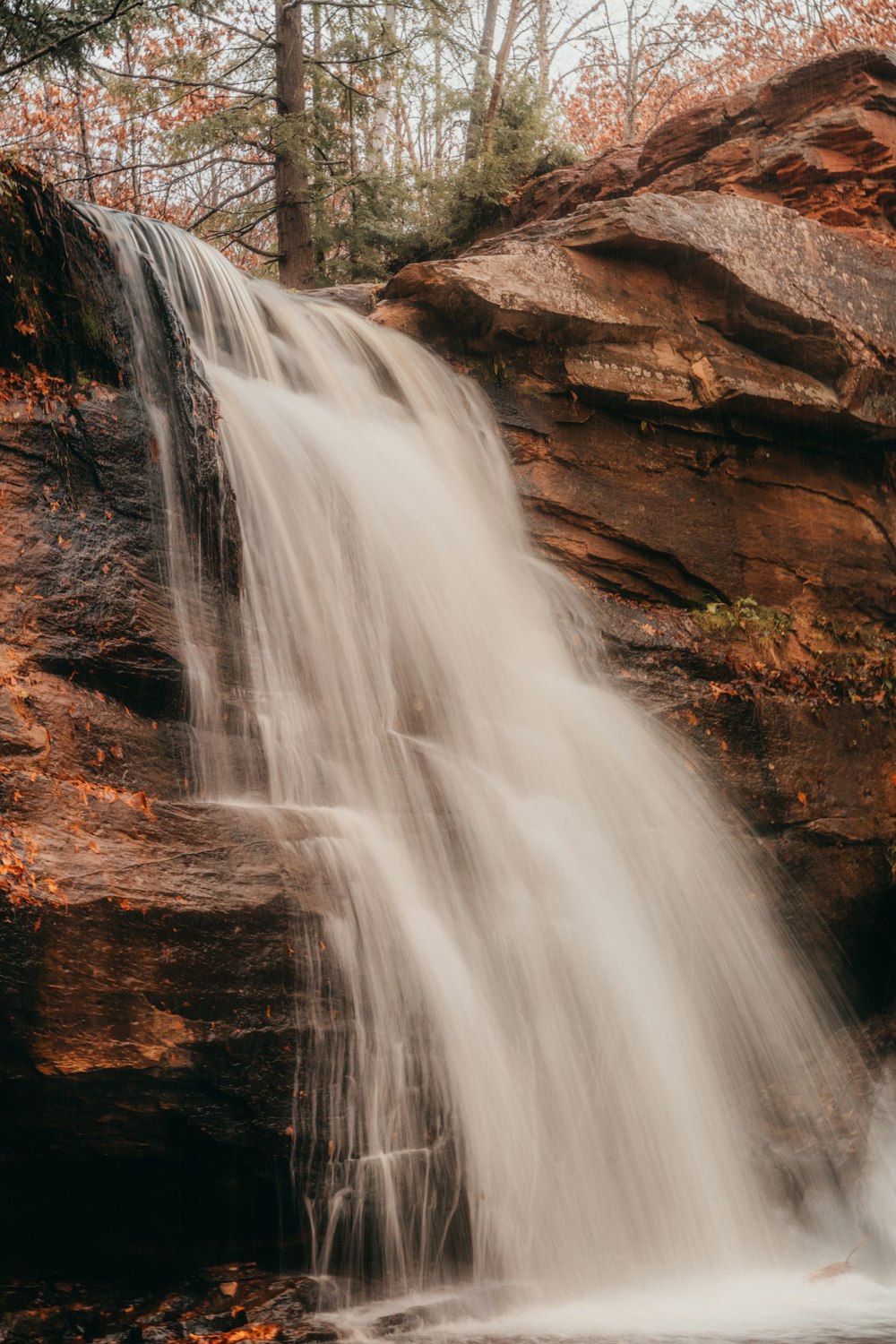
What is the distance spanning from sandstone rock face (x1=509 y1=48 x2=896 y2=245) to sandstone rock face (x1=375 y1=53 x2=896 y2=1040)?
0.93 m

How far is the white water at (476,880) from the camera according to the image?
4262mm

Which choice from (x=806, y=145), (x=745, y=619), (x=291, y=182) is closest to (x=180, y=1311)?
(x=745, y=619)

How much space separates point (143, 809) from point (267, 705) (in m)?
1.20

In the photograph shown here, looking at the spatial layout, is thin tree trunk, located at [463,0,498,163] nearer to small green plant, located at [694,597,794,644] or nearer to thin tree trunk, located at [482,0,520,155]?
thin tree trunk, located at [482,0,520,155]

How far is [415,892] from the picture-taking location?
472 cm

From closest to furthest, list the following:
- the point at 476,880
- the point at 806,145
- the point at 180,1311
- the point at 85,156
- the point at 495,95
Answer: the point at 180,1311 < the point at 476,880 < the point at 806,145 < the point at 85,156 < the point at 495,95

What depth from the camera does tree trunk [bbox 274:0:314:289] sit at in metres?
12.5

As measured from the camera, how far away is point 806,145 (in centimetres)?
929

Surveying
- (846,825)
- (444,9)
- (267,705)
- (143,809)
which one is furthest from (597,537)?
(444,9)

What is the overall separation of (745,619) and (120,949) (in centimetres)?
546

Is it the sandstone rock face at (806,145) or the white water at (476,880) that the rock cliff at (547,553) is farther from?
the white water at (476,880)

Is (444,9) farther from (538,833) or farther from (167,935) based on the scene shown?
(167,935)

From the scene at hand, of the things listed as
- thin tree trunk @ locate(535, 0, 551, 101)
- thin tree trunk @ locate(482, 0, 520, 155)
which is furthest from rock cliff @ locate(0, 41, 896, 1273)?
thin tree trunk @ locate(535, 0, 551, 101)

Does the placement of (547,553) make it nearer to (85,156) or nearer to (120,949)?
(120,949)
